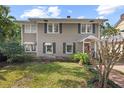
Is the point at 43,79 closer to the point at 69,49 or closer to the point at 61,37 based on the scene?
the point at 69,49

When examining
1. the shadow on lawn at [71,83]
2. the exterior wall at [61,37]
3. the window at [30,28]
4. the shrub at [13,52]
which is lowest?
the shadow on lawn at [71,83]

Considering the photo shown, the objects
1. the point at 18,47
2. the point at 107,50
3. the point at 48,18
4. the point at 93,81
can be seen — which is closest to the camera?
the point at 107,50

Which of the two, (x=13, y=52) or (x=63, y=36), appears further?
(x=63, y=36)

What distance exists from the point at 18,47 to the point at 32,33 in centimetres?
436

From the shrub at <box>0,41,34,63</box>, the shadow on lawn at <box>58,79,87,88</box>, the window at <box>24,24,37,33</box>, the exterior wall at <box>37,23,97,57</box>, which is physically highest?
the window at <box>24,24,37,33</box>

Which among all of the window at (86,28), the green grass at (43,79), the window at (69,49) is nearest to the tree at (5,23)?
the green grass at (43,79)

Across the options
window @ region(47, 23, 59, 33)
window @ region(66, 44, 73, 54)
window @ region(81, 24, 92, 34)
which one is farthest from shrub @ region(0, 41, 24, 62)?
window @ region(81, 24, 92, 34)

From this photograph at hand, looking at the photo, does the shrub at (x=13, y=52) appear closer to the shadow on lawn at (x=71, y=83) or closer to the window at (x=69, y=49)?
the window at (x=69, y=49)

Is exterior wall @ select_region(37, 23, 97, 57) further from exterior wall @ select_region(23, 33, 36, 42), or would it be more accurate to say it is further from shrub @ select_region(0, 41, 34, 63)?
shrub @ select_region(0, 41, 34, 63)

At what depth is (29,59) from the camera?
2186 centimetres

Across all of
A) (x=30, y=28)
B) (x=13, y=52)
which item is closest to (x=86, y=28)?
(x=30, y=28)

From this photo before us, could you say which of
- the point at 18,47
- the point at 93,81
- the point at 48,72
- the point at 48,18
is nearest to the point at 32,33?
the point at 48,18

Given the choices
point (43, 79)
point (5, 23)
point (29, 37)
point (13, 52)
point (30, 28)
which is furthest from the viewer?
point (29, 37)
